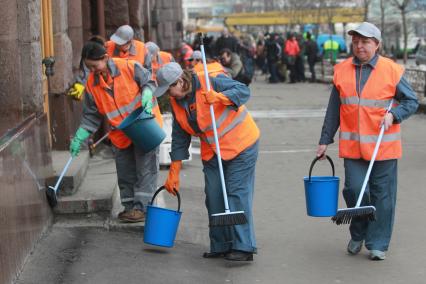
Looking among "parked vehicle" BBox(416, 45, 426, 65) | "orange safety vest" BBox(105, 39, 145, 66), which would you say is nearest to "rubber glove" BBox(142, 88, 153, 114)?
"orange safety vest" BBox(105, 39, 145, 66)

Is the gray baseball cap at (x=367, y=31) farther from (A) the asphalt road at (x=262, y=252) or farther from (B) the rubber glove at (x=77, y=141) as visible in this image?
(B) the rubber glove at (x=77, y=141)

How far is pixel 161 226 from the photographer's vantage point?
768 centimetres

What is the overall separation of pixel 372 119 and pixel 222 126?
43.0 inches

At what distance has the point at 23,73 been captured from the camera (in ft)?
27.8

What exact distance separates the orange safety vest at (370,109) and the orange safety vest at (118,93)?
1665mm

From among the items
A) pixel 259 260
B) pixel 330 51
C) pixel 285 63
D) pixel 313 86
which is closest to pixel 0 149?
pixel 259 260

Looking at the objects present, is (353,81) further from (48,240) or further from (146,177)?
(48,240)

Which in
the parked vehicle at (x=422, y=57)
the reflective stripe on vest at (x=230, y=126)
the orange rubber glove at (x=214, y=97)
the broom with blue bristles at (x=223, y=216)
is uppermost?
the orange rubber glove at (x=214, y=97)

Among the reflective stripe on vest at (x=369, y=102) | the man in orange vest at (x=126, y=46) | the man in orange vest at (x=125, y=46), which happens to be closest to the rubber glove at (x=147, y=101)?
the reflective stripe on vest at (x=369, y=102)

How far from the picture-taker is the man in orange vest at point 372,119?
7.56 meters

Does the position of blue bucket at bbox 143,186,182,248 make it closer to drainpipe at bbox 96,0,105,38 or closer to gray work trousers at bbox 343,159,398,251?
gray work trousers at bbox 343,159,398,251

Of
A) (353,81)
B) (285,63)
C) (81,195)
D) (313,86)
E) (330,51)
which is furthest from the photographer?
(330,51)

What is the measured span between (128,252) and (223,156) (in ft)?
3.47

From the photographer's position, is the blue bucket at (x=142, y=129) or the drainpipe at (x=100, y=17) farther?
the drainpipe at (x=100, y=17)
